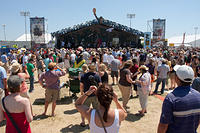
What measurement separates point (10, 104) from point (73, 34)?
83.3 ft

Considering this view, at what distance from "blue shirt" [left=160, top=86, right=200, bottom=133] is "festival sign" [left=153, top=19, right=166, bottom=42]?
2916 cm

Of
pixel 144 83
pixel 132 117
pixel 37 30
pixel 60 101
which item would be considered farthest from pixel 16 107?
pixel 37 30

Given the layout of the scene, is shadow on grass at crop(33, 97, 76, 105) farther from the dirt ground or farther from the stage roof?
the stage roof

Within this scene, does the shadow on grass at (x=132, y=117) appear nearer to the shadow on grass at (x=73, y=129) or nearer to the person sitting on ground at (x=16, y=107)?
the shadow on grass at (x=73, y=129)

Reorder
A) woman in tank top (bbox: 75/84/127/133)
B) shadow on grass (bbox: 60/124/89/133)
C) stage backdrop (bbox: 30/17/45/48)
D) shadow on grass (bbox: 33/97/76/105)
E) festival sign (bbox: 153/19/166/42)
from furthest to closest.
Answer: festival sign (bbox: 153/19/166/42), stage backdrop (bbox: 30/17/45/48), shadow on grass (bbox: 33/97/76/105), shadow on grass (bbox: 60/124/89/133), woman in tank top (bbox: 75/84/127/133)

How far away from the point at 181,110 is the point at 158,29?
29.6m

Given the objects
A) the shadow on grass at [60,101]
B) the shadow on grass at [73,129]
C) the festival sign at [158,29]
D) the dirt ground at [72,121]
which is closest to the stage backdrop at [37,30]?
the festival sign at [158,29]

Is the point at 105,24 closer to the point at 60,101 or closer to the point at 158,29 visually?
the point at 158,29

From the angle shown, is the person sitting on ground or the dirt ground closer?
the person sitting on ground

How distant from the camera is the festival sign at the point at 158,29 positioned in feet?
94.7

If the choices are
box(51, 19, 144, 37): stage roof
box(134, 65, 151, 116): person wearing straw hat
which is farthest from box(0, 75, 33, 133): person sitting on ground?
box(51, 19, 144, 37): stage roof

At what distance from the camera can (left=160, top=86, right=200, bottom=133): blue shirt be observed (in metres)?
1.87

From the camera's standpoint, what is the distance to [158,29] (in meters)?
29.0

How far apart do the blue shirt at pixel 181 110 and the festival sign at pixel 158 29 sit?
29162 mm
